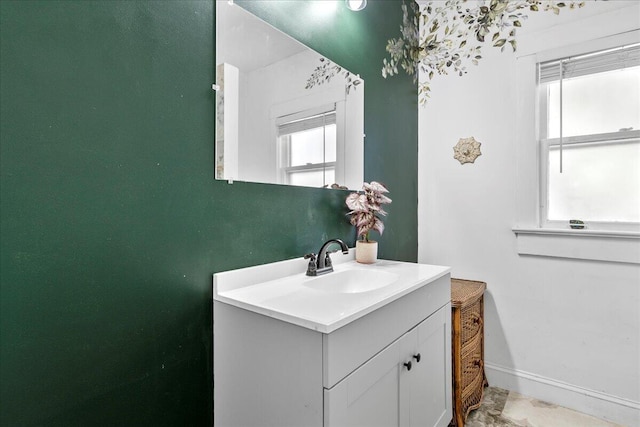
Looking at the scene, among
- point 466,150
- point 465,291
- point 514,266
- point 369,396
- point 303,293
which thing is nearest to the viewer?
point 369,396

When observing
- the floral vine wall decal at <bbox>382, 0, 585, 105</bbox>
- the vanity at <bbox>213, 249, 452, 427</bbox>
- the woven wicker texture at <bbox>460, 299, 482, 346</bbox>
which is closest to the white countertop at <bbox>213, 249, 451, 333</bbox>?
the vanity at <bbox>213, 249, 452, 427</bbox>

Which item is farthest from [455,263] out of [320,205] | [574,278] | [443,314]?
[320,205]

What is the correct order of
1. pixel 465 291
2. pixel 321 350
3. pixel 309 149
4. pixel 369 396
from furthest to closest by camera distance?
pixel 465 291
pixel 309 149
pixel 369 396
pixel 321 350

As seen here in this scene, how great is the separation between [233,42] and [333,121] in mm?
609

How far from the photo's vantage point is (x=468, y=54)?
2.21 metres

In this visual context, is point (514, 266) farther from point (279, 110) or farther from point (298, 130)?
point (279, 110)

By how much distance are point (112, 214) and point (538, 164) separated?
87.0 inches

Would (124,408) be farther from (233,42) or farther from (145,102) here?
(233,42)

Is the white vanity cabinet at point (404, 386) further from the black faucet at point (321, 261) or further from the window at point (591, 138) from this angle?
the window at point (591, 138)

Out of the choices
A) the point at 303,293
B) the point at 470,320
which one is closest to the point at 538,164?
the point at 470,320

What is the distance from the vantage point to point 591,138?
1865 mm

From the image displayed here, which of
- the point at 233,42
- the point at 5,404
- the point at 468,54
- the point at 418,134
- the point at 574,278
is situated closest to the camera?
the point at 5,404

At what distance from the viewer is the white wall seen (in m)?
1.79

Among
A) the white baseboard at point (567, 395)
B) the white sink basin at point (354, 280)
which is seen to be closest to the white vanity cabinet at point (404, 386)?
the white sink basin at point (354, 280)
